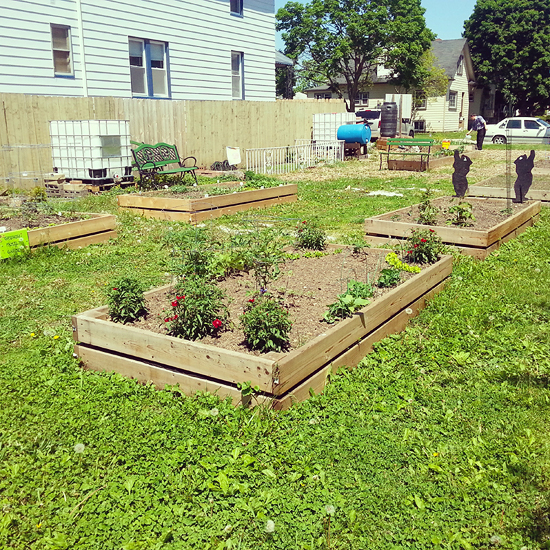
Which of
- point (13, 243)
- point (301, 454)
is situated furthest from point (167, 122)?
point (301, 454)

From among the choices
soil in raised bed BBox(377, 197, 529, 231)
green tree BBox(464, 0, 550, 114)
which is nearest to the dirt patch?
soil in raised bed BBox(377, 197, 529, 231)

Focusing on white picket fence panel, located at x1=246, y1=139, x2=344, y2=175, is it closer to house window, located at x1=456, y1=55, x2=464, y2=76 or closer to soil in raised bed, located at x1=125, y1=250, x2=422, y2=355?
soil in raised bed, located at x1=125, y1=250, x2=422, y2=355

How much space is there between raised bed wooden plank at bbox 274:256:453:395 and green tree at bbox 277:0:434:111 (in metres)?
35.4

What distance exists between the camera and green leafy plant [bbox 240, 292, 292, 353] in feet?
13.9

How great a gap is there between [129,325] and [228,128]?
48.5ft

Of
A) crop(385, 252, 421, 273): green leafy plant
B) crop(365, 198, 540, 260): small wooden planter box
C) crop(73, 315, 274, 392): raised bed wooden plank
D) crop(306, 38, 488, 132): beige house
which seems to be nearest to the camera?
crop(73, 315, 274, 392): raised bed wooden plank

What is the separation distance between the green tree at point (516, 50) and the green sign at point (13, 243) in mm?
50986

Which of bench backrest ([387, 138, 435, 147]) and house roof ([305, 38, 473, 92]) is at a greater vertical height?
house roof ([305, 38, 473, 92])

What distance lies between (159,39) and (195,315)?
15.6 m

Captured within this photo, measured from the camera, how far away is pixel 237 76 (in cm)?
2167

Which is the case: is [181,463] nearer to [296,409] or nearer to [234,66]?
[296,409]

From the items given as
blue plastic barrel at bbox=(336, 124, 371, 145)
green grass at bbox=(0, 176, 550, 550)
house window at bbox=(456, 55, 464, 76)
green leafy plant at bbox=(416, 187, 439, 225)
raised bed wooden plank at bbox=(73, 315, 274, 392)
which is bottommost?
green grass at bbox=(0, 176, 550, 550)

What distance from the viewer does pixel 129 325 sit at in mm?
4898

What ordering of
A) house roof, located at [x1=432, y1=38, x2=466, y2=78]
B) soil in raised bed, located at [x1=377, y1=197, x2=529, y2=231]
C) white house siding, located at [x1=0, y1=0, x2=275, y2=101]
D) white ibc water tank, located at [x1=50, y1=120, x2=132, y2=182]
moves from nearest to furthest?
soil in raised bed, located at [x1=377, y1=197, x2=529, y2=231] → white ibc water tank, located at [x1=50, y1=120, x2=132, y2=182] → white house siding, located at [x1=0, y1=0, x2=275, y2=101] → house roof, located at [x1=432, y1=38, x2=466, y2=78]
